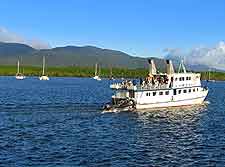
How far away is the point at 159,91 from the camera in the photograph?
332 feet

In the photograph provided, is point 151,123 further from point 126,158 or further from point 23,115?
point 126,158

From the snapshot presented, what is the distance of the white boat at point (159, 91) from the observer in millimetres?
96812

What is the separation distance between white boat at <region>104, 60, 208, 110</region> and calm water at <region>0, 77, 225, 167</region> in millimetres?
3815

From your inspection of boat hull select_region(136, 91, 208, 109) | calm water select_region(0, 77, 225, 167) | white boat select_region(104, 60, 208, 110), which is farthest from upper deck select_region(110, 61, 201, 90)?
calm water select_region(0, 77, 225, 167)

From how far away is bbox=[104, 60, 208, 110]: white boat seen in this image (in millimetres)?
96812

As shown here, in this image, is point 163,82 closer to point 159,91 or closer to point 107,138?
point 159,91

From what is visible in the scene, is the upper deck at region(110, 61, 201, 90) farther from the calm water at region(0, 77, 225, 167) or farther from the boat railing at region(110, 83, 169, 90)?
the calm water at region(0, 77, 225, 167)

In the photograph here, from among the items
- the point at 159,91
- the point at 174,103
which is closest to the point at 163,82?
the point at 159,91

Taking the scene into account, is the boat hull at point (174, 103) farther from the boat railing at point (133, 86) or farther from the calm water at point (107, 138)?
the boat railing at point (133, 86)

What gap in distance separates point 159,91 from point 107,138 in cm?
3912

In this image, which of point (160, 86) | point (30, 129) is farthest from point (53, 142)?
point (160, 86)

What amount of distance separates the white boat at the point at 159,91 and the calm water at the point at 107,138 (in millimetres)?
3815

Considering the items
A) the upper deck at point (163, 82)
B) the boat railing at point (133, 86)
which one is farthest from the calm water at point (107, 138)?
the upper deck at point (163, 82)

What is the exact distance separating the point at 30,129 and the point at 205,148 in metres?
25.6
